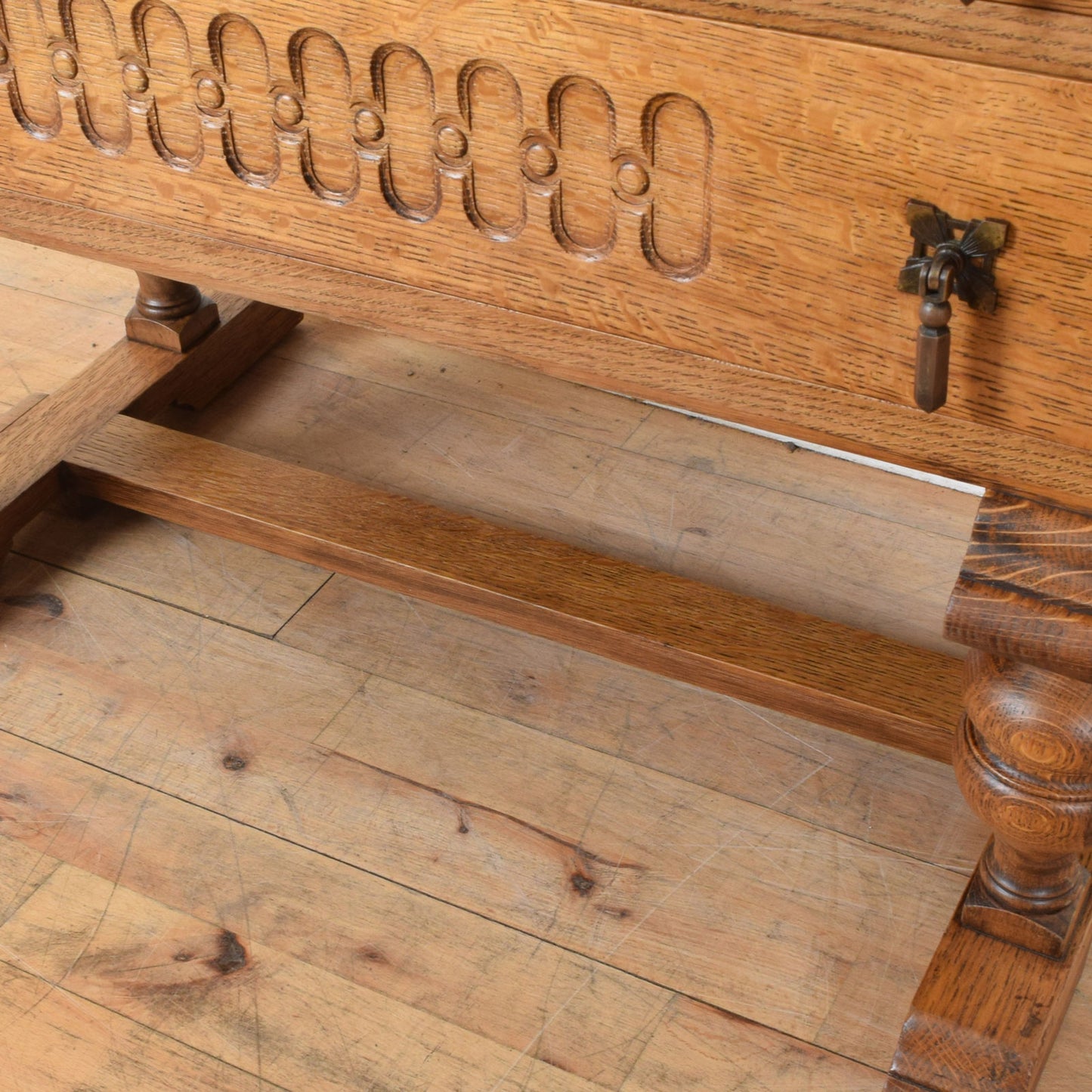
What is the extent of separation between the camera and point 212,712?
5.40 feet

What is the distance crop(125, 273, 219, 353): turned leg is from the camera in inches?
79.6

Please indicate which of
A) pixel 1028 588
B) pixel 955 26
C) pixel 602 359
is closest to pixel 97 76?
pixel 602 359

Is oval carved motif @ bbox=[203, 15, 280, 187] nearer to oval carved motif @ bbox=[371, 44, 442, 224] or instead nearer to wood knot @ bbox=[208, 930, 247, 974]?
oval carved motif @ bbox=[371, 44, 442, 224]

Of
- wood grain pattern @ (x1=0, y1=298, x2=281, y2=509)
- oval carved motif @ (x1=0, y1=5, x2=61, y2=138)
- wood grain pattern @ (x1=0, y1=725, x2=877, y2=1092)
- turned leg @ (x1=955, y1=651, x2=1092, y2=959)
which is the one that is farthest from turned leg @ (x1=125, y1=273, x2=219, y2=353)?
turned leg @ (x1=955, y1=651, x2=1092, y2=959)

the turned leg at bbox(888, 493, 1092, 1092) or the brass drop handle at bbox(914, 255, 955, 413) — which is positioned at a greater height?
the brass drop handle at bbox(914, 255, 955, 413)

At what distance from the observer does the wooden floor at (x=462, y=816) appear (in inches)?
52.1

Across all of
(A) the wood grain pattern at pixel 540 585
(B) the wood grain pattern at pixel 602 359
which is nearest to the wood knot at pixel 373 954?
(A) the wood grain pattern at pixel 540 585

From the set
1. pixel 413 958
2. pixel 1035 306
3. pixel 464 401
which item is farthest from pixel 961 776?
pixel 464 401

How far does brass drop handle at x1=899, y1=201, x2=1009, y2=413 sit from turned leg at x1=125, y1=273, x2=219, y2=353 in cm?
137

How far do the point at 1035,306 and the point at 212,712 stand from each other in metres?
1.09

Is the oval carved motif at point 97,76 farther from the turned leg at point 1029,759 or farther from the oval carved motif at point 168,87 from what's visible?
the turned leg at point 1029,759

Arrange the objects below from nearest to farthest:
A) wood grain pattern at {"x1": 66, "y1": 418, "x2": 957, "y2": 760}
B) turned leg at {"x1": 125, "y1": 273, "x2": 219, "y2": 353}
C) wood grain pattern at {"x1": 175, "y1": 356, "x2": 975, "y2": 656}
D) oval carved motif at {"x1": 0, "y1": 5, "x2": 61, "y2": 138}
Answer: oval carved motif at {"x1": 0, "y1": 5, "x2": 61, "y2": 138}, wood grain pattern at {"x1": 66, "y1": 418, "x2": 957, "y2": 760}, wood grain pattern at {"x1": 175, "y1": 356, "x2": 975, "y2": 656}, turned leg at {"x1": 125, "y1": 273, "x2": 219, "y2": 353}

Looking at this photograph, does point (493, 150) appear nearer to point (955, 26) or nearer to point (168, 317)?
point (955, 26)

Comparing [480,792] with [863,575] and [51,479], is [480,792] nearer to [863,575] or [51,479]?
[863,575]
